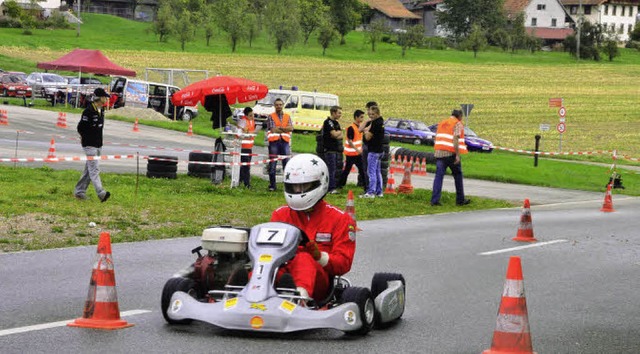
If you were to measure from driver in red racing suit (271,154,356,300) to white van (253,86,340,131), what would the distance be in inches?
1536

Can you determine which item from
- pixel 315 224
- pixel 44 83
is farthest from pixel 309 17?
pixel 315 224

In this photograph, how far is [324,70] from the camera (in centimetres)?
8662

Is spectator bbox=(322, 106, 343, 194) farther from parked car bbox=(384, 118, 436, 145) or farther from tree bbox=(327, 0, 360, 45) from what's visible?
tree bbox=(327, 0, 360, 45)

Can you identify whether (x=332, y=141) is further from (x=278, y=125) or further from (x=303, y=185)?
(x=303, y=185)

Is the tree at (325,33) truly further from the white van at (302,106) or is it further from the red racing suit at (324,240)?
the red racing suit at (324,240)

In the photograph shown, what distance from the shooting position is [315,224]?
9680 mm

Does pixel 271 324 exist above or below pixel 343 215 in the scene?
below

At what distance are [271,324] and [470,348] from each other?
4.71 feet

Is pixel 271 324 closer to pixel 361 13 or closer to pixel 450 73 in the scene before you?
pixel 450 73

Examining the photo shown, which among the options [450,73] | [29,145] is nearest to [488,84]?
[450,73]

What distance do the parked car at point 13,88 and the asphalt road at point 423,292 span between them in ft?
129

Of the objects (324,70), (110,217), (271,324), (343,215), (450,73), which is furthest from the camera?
(450,73)

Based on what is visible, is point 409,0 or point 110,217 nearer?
point 110,217

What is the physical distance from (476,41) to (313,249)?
4370 inches
